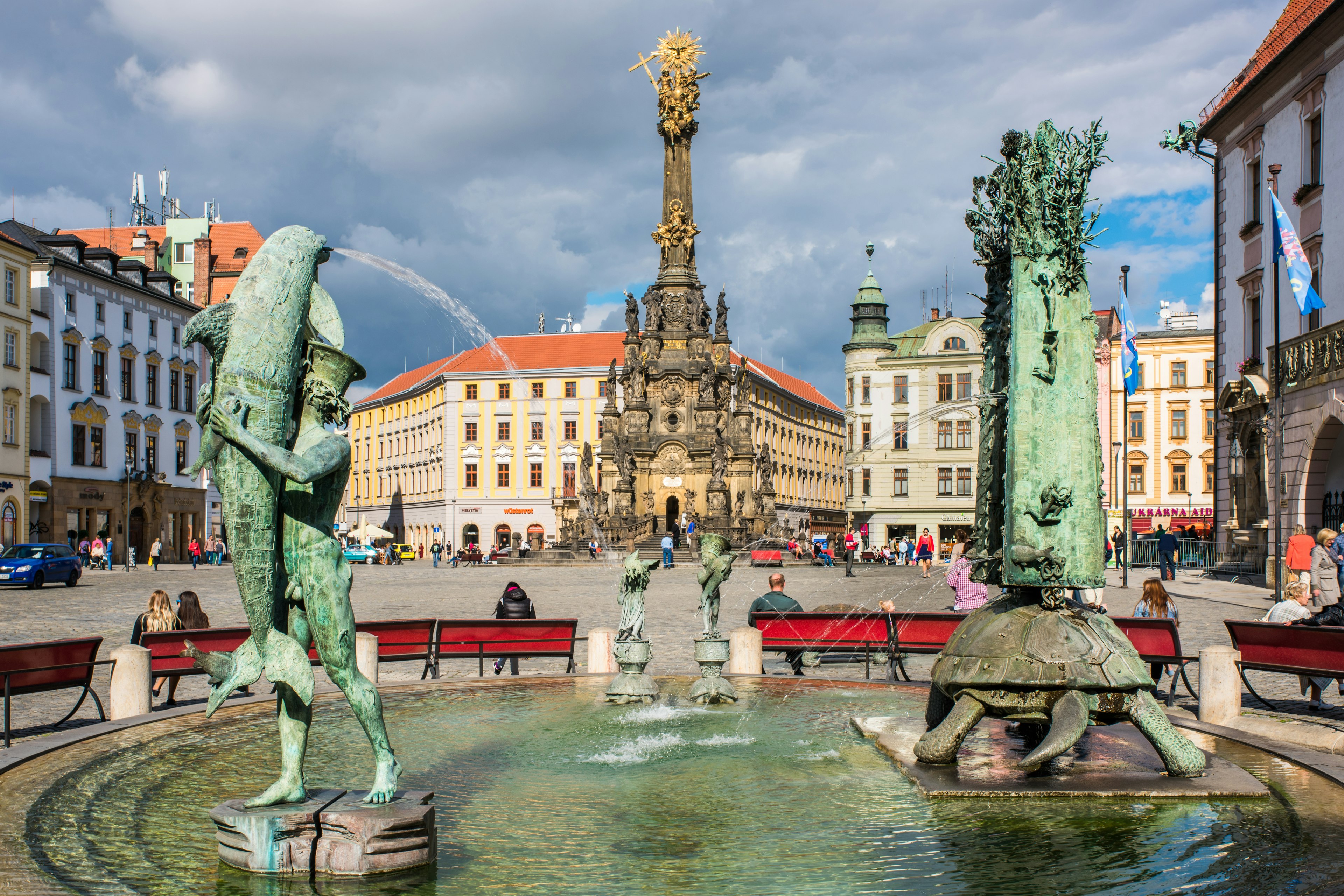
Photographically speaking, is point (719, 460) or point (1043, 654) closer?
point (1043, 654)

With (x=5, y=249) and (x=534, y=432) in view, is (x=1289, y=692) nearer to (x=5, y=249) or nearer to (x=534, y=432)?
(x=5, y=249)

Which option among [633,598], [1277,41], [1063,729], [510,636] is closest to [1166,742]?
[1063,729]

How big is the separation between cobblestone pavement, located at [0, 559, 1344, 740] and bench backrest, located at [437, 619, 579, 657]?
3.86 ft

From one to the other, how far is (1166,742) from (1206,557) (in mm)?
35210

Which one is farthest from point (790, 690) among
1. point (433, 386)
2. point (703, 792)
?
point (433, 386)

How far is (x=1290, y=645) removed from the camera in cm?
1023

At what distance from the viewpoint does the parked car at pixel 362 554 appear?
197 ft

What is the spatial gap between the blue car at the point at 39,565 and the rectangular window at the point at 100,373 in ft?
72.9

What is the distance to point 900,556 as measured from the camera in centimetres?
5894

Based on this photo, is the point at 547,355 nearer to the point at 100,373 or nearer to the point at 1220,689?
the point at 100,373

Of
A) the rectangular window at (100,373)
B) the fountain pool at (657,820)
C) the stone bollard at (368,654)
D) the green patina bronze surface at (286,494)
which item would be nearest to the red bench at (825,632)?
the fountain pool at (657,820)

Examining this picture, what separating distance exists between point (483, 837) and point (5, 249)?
2049 inches

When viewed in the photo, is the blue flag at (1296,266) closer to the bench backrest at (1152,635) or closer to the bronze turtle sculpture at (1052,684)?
the bench backrest at (1152,635)

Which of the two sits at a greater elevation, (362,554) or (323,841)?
(323,841)
